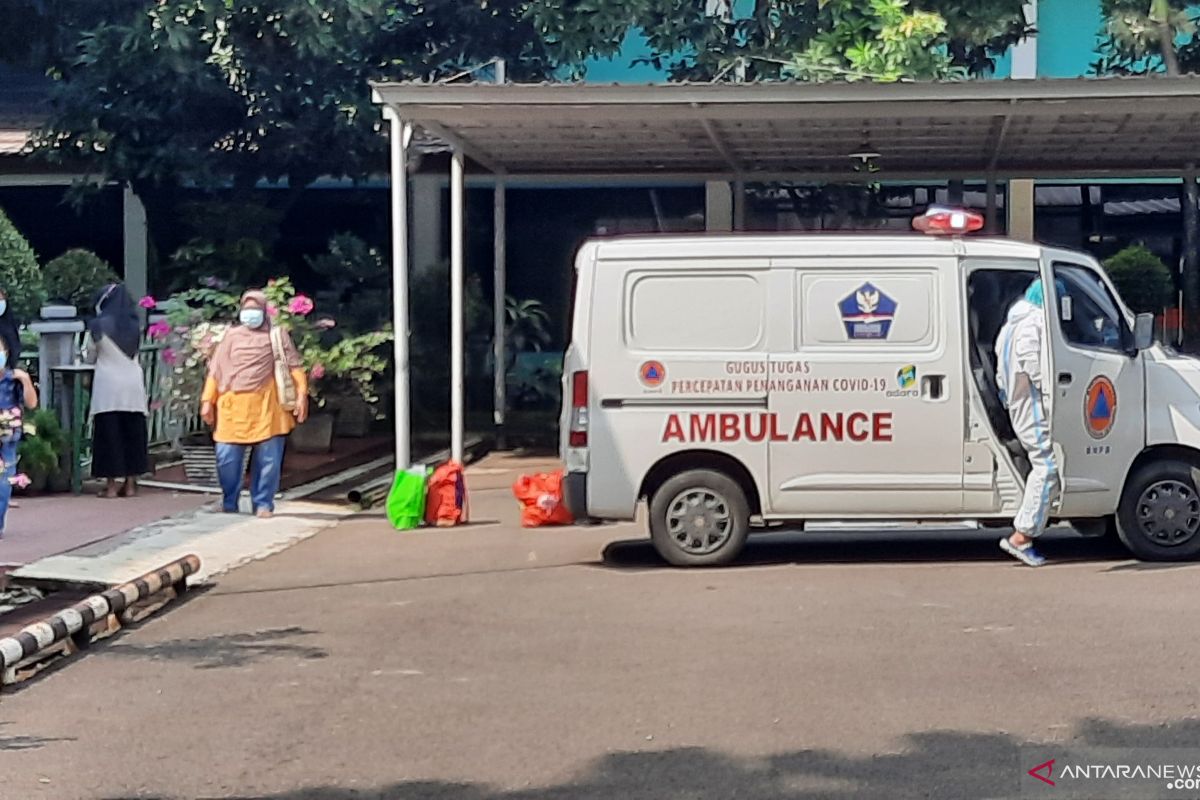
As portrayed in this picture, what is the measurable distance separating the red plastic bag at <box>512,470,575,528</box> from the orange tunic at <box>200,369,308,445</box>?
76.2 inches

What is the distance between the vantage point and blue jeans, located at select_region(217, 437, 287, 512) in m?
13.4

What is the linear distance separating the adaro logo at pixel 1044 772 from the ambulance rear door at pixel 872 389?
4.59m

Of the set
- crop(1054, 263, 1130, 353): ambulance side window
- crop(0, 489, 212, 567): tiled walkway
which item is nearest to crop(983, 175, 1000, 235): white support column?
crop(1054, 263, 1130, 353): ambulance side window

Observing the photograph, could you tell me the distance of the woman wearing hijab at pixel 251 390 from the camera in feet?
43.6

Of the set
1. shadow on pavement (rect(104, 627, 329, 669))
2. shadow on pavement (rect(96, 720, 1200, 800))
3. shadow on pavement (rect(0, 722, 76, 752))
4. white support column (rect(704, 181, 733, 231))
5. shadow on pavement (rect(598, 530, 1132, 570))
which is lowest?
shadow on pavement (rect(0, 722, 76, 752))

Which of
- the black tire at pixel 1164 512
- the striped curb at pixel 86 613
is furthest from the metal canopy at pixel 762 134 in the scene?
the striped curb at pixel 86 613

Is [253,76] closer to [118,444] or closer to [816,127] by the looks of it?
[118,444]

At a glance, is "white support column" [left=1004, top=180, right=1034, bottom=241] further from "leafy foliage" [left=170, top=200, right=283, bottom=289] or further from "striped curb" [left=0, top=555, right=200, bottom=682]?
"striped curb" [left=0, top=555, right=200, bottom=682]

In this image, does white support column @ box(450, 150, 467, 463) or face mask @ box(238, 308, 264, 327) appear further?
white support column @ box(450, 150, 467, 463)

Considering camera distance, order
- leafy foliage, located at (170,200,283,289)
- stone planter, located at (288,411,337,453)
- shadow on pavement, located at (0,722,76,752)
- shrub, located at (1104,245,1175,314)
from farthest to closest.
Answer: leafy foliage, located at (170,200,283,289)
shrub, located at (1104,245,1175,314)
stone planter, located at (288,411,337,453)
shadow on pavement, located at (0,722,76,752)

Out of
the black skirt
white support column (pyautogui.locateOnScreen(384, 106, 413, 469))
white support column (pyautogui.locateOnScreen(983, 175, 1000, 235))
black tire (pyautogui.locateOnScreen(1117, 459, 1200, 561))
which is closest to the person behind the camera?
black tire (pyautogui.locateOnScreen(1117, 459, 1200, 561))

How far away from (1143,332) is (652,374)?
121 inches

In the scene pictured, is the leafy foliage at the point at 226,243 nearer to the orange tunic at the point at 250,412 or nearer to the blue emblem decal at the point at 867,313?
the orange tunic at the point at 250,412

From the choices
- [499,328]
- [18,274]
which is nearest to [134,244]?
[499,328]
